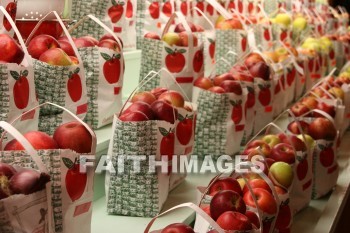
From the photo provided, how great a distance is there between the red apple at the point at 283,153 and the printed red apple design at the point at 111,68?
0.59 metres

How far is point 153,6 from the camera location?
119 inches

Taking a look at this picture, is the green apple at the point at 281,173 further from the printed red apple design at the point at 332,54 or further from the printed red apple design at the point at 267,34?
the printed red apple design at the point at 332,54

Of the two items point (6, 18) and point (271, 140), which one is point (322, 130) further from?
point (6, 18)

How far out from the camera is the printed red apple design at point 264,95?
2844 millimetres

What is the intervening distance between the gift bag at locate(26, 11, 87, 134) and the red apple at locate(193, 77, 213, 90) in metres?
0.65

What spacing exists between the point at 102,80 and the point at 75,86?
255 millimetres

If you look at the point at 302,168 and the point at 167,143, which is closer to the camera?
the point at 167,143

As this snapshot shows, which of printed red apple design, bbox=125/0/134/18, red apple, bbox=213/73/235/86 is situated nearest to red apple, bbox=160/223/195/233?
red apple, bbox=213/73/235/86

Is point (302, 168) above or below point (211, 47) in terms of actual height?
below

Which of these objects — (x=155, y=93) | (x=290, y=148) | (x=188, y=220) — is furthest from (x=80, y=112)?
(x=290, y=148)

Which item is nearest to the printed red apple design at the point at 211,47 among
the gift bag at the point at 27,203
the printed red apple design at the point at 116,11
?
the printed red apple design at the point at 116,11

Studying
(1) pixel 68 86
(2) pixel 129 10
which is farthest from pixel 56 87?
(2) pixel 129 10

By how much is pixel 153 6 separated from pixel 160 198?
1295mm

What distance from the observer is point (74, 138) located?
1.51 metres
